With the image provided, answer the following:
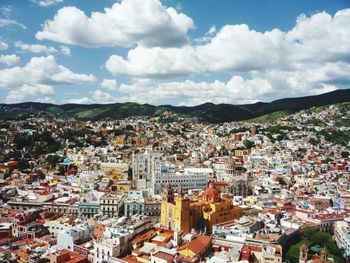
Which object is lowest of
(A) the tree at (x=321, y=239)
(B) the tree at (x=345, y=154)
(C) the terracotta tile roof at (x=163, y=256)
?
(A) the tree at (x=321, y=239)

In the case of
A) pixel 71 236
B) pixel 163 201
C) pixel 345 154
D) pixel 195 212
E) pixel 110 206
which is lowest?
pixel 71 236

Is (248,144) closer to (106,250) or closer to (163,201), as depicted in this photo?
(163,201)

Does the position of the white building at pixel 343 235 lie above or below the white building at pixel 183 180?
below

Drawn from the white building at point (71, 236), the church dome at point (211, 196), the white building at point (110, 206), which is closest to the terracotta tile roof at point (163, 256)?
the white building at point (71, 236)

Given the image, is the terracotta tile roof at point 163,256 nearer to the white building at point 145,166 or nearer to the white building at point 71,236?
the white building at point 71,236

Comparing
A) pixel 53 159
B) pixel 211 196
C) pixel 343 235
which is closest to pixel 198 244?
pixel 211 196

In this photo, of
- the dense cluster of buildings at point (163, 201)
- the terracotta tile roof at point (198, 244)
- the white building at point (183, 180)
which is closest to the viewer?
the terracotta tile roof at point (198, 244)
